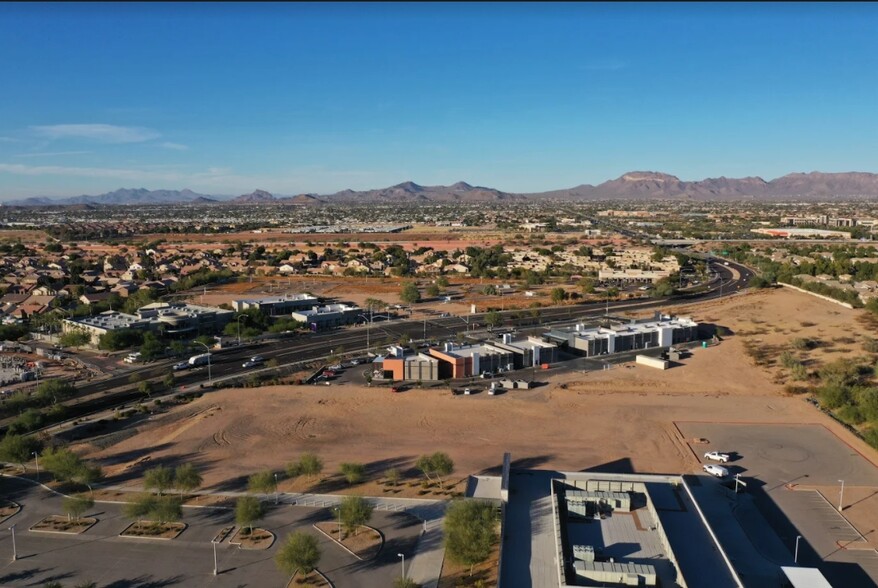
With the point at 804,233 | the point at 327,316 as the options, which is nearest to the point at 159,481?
the point at 327,316

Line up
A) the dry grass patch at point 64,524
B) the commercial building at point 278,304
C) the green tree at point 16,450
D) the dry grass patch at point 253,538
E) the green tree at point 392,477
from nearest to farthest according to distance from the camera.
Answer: the dry grass patch at point 253,538 → the dry grass patch at point 64,524 → the green tree at point 392,477 → the green tree at point 16,450 → the commercial building at point 278,304

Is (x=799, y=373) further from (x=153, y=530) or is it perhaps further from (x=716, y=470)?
(x=153, y=530)

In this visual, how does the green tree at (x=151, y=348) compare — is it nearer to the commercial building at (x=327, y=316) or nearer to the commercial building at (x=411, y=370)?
the commercial building at (x=327, y=316)

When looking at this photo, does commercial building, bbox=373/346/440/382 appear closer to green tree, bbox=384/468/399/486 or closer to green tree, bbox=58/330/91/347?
green tree, bbox=384/468/399/486

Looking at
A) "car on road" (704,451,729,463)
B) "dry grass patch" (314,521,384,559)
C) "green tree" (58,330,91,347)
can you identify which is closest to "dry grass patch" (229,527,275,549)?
"dry grass patch" (314,521,384,559)

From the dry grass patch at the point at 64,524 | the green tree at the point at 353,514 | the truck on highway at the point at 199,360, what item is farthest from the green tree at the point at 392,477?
the truck on highway at the point at 199,360
